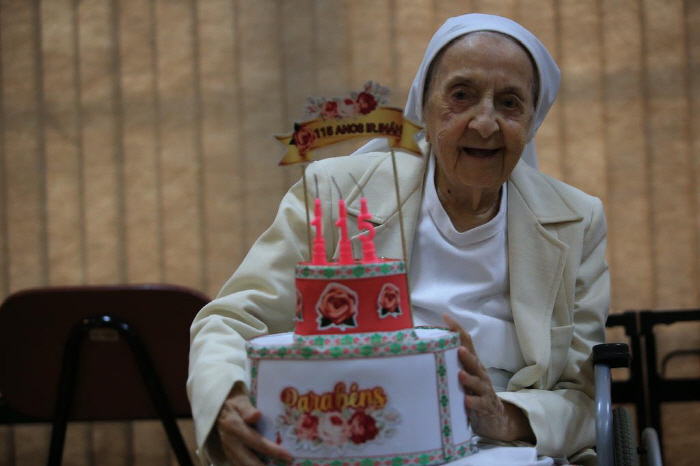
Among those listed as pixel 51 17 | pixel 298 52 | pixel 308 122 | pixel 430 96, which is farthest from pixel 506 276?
pixel 51 17

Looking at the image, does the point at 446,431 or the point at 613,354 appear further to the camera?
the point at 613,354

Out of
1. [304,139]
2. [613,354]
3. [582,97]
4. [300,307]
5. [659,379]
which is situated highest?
[582,97]

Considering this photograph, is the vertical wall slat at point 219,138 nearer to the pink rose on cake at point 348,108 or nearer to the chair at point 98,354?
the chair at point 98,354

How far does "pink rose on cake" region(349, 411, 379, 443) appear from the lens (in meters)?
1.31

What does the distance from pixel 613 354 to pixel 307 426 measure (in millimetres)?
752

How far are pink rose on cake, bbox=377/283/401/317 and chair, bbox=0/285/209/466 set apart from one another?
4.11 feet

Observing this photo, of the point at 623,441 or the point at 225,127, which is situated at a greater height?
the point at 225,127

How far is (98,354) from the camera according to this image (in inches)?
102

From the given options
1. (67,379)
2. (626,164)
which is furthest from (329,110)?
→ (626,164)

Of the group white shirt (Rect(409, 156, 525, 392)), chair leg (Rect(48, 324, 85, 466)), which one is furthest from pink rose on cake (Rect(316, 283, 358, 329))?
chair leg (Rect(48, 324, 85, 466))

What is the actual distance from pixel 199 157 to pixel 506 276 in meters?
1.71

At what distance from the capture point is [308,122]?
1.46 metres

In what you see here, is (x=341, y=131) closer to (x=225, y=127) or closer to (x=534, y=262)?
(x=534, y=262)

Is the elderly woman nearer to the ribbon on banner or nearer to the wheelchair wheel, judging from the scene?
the wheelchair wheel
